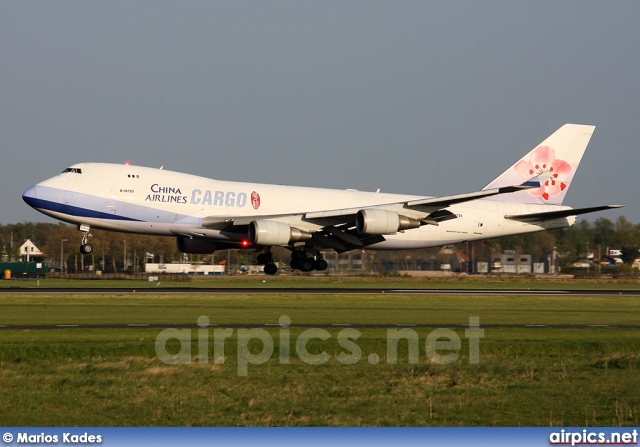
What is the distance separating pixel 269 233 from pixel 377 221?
5218 millimetres

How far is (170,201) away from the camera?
4309cm

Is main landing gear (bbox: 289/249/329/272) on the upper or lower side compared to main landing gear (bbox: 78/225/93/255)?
lower

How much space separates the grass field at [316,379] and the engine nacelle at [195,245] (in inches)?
612

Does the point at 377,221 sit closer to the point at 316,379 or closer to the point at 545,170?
the point at 545,170

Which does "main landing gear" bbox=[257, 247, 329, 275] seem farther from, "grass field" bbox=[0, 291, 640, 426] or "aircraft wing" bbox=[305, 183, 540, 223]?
"grass field" bbox=[0, 291, 640, 426]

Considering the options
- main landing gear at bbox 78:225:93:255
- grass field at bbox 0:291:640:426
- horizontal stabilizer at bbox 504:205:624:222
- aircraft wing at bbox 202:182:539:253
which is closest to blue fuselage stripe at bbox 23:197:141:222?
Result: main landing gear at bbox 78:225:93:255

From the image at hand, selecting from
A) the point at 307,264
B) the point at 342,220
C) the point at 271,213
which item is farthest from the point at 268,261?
the point at 342,220

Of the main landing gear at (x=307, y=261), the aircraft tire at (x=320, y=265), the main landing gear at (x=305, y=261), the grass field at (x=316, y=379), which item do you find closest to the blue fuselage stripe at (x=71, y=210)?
the main landing gear at (x=305, y=261)

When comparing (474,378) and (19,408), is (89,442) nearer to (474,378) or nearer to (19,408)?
(19,408)

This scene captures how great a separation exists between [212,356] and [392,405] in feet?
19.9

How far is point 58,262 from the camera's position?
4286 inches

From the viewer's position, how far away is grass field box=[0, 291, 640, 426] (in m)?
15.7

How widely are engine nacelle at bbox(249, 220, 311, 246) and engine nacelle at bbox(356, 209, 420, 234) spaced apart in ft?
11.3

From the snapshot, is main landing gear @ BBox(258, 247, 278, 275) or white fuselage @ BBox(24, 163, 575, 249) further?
main landing gear @ BBox(258, 247, 278, 275)
